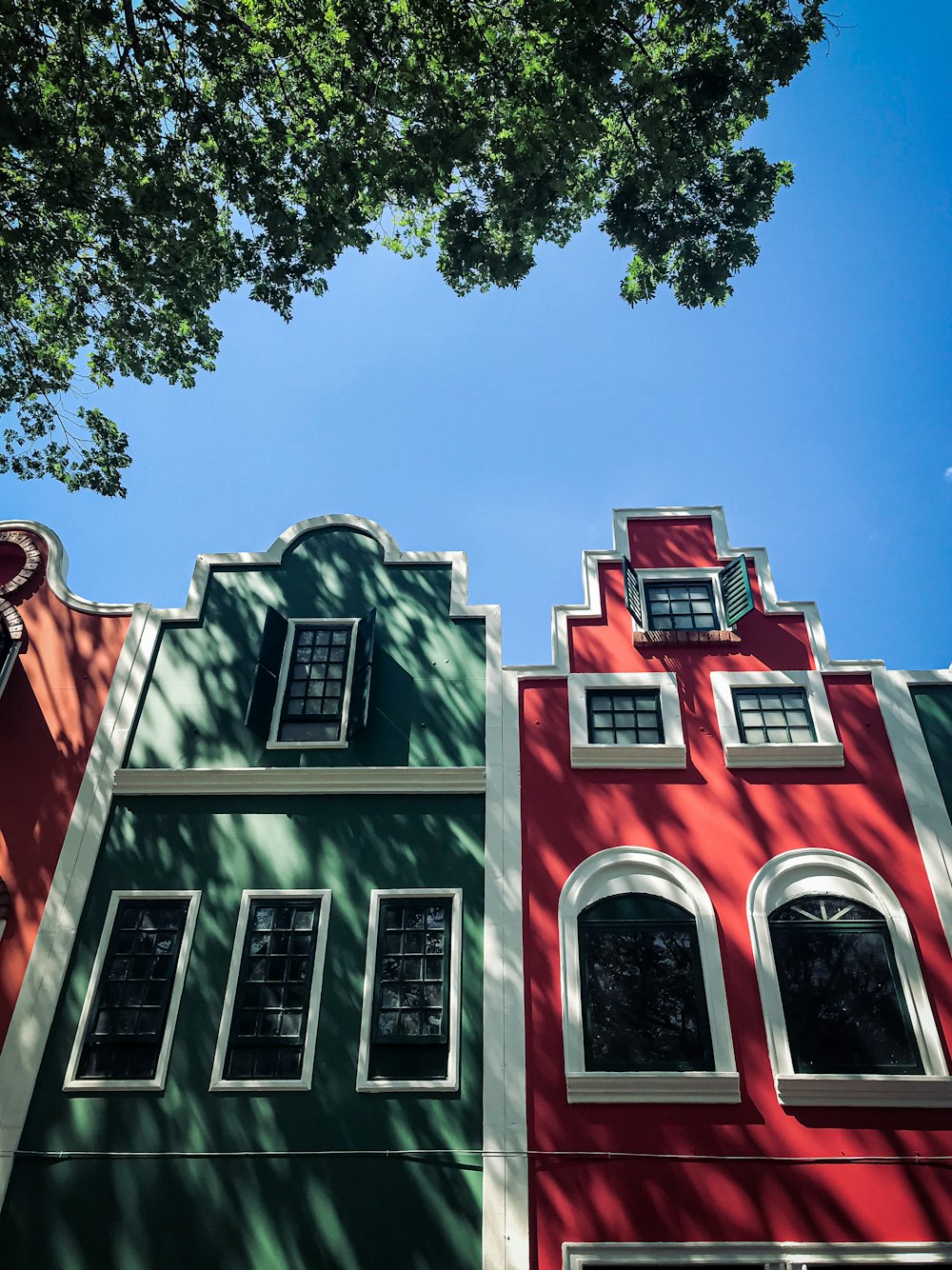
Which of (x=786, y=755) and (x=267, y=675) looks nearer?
(x=786, y=755)

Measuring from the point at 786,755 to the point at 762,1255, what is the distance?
5.39 metres

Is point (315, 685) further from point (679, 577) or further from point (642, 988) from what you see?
point (642, 988)

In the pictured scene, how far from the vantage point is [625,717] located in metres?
11.3

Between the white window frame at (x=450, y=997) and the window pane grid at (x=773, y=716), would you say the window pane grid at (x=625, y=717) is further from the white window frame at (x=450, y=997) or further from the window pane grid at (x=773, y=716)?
the white window frame at (x=450, y=997)

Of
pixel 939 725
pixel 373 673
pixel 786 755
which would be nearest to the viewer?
pixel 786 755

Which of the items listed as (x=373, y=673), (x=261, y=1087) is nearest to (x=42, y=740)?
(x=373, y=673)

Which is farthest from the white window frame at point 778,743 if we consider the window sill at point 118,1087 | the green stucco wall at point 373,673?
the window sill at point 118,1087

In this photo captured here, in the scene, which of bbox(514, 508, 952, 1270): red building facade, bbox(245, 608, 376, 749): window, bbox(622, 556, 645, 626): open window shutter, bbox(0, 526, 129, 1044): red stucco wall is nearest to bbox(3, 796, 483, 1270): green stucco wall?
bbox(0, 526, 129, 1044): red stucco wall

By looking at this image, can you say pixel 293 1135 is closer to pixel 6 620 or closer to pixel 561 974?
pixel 561 974

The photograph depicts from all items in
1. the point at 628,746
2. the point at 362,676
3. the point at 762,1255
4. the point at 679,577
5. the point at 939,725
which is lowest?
the point at 762,1255

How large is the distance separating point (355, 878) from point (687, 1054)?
14.0ft

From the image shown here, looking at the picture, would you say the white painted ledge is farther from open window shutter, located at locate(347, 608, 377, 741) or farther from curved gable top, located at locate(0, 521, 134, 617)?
curved gable top, located at locate(0, 521, 134, 617)

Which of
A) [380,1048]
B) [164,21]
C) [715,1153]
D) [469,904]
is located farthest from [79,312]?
[715,1153]

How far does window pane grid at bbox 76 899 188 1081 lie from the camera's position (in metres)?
8.95
